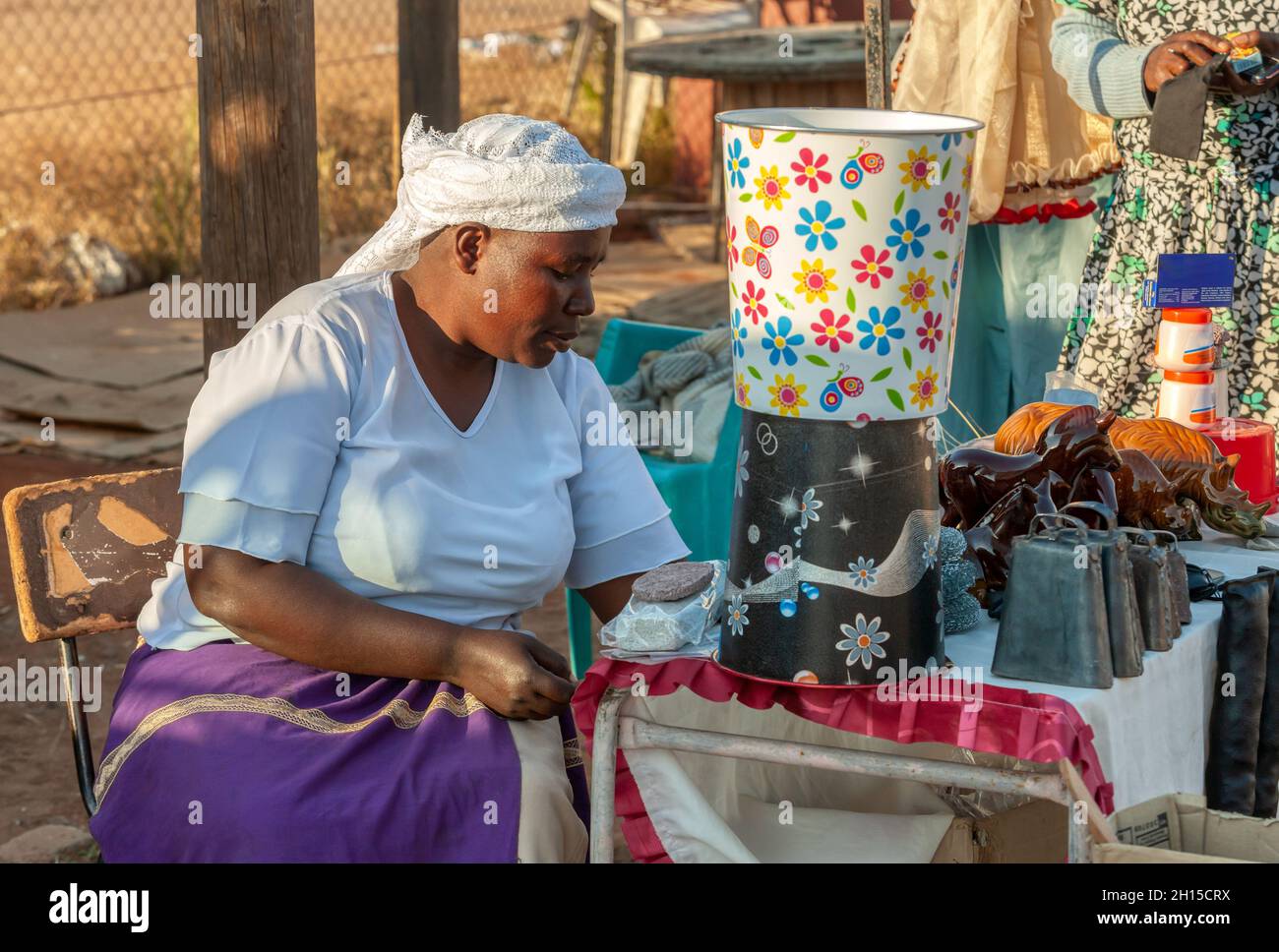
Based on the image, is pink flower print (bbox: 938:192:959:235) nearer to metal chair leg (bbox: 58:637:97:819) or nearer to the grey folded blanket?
metal chair leg (bbox: 58:637:97:819)

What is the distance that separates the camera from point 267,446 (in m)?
2.28

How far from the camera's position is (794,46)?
8.98 m

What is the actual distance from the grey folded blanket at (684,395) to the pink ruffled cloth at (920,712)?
209 cm

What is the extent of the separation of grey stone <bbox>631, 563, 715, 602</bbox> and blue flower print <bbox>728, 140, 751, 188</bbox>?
55cm

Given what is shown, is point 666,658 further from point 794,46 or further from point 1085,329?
point 794,46

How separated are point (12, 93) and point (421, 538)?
1481 centimetres

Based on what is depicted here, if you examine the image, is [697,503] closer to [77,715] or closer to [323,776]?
[77,715]

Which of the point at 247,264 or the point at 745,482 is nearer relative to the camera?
the point at 745,482

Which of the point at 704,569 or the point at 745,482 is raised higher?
the point at 745,482

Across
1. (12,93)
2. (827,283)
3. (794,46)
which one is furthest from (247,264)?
(12,93)

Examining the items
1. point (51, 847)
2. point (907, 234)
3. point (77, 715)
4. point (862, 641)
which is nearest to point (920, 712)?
point (862, 641)

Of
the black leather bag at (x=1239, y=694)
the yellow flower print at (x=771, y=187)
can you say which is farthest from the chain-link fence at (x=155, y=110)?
the black leather bag at (x=1239, y=694)

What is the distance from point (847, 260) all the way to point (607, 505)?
0.92 m

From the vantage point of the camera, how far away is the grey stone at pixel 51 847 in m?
3.54
